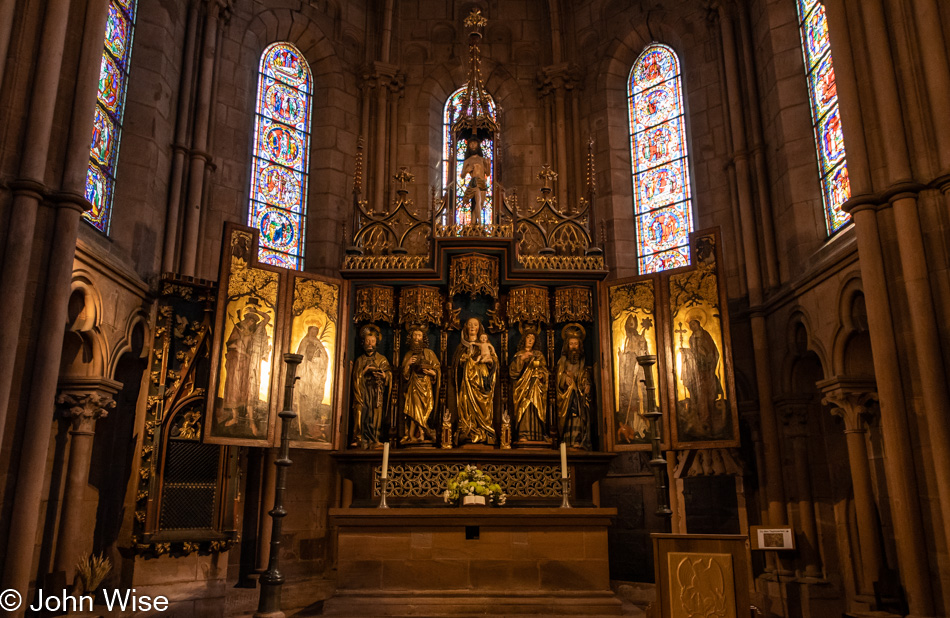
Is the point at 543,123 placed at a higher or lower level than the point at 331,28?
lower

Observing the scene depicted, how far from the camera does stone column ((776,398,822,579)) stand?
11.4 metres

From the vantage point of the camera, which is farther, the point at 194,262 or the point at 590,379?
the point at 194,262

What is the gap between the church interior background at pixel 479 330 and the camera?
8.41 m

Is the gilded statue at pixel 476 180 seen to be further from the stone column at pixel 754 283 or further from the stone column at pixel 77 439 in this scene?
the stone column at pixel 77 439

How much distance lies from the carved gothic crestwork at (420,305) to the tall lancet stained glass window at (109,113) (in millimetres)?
4669

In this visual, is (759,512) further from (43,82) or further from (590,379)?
(43,82)

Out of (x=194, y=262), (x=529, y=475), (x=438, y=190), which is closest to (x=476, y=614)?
(x=529, y=475)

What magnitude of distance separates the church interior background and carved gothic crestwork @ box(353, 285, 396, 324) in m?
0.04

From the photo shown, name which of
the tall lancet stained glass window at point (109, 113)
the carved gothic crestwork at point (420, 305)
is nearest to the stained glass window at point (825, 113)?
the carved gothic crestwork at point (420, 305)

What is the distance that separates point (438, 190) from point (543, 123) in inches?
106

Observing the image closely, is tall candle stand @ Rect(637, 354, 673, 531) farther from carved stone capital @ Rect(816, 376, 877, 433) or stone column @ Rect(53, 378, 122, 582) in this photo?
stone column @ Rect(53, 378, 122, 582)

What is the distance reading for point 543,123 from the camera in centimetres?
1688

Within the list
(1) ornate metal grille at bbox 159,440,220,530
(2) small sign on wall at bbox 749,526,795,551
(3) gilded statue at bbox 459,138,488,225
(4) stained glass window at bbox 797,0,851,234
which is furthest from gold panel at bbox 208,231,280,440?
(4) stained glass window at bbox 797,0,851,234

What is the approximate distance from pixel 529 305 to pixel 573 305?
666 millimetres
